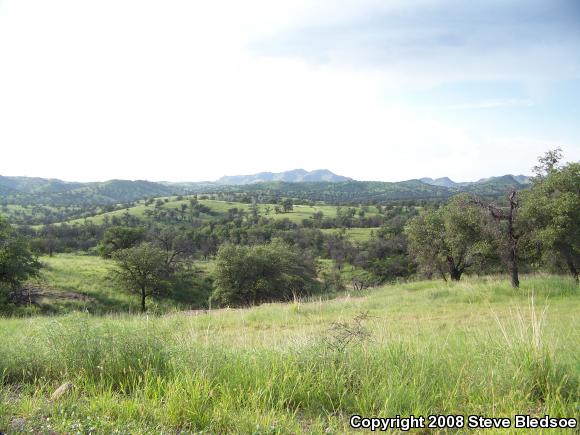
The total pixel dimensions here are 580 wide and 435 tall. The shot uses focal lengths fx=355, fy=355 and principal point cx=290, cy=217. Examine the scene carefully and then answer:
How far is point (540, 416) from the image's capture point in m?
3.45

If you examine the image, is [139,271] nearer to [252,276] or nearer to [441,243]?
[252,276]

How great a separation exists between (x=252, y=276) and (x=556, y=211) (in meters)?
31.1

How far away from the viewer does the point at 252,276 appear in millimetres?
42250

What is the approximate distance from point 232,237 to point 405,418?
266ft

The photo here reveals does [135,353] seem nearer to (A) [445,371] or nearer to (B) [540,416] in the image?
(A) [445,371]

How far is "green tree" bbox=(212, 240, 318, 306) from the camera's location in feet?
133

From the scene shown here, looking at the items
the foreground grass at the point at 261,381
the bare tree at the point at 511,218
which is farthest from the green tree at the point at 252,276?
the foreground grass at the point at 261,381

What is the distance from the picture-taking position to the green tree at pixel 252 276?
133 feet

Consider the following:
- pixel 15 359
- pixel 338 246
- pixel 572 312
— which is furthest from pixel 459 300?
pixel 338 246

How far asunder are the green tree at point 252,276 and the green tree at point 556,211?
82.4 feet

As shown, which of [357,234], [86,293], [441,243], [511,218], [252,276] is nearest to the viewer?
[511,218]

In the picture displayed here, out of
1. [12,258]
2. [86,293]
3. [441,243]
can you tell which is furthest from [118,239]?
[441,243]

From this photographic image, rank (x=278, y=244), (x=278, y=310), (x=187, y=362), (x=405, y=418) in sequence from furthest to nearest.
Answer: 1. (x=278, y=244)
2. (x=278, y=310)
3. (x=187, y=362)
4. (x=405, y=418)

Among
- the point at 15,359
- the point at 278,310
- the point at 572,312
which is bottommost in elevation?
the point at 278,310
